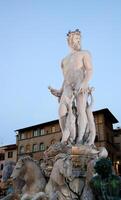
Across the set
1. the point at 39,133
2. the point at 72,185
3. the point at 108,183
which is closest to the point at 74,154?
the point at 72,185

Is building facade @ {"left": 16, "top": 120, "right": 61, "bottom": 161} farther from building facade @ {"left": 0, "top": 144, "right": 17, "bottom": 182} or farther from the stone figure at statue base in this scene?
the stone figure at statue base

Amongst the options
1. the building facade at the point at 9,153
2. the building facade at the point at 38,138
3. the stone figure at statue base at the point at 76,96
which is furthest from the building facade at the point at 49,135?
the stone figure at statue base at the point at 76,96

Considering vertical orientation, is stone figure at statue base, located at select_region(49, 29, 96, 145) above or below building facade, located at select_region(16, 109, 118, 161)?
below

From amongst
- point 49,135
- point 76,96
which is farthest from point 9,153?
point 76,96

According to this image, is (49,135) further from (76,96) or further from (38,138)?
(76,96)

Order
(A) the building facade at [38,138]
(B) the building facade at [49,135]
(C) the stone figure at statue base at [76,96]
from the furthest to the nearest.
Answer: (A) the building facade at [38,138] → (B) the building facade at [49,135] → (C) the stone figure at statue base at [76,96]

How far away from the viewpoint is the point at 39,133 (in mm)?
54344

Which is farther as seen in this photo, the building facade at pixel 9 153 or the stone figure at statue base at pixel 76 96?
the building facade at pixel 9 153

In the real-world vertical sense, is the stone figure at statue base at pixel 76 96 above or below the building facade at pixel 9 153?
below

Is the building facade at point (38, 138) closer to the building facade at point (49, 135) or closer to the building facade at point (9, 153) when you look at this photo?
the building facade at point (49, 135)

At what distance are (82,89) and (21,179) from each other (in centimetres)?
316

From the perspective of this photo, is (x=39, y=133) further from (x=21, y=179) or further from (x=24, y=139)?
(x=21, y=179)

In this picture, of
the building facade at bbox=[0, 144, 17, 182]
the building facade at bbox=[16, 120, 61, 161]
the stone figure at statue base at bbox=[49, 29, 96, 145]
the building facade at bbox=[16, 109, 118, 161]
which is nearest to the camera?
the stone figure at statue base at bbox=[49, 29, 96, 145]

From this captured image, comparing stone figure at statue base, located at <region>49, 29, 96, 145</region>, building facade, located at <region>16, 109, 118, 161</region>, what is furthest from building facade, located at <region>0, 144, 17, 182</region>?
stone figure at statue base, located at <region>49, 29, 96, 145</region>
